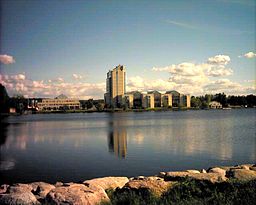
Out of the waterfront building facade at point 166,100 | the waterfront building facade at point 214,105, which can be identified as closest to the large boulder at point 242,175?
the waterfront building facade at point 166,100

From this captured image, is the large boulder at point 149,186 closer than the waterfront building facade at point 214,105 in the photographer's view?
Yes

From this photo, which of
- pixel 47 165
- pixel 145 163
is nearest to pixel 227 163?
pixel 145 163

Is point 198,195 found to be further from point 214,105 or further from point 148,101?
point 214,105

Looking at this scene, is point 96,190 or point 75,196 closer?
point 75,196

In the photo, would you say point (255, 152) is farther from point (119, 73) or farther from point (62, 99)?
point (62, 99)

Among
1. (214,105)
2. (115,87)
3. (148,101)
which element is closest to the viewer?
(115,87)

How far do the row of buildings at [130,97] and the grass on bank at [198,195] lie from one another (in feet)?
436

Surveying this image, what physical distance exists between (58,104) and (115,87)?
118 ft

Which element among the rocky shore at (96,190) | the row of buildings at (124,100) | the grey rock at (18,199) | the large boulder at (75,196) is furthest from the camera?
the row of buildings at (124,100)

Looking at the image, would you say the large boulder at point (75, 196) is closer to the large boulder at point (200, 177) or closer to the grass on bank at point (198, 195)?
the grass on bank at point (198, 195)

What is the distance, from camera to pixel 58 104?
169m

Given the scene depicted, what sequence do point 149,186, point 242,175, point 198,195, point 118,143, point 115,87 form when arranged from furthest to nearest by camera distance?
point 115,87
point 118,143
point 242,175
point 149,186
point 198,195

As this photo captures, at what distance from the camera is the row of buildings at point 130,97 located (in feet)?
477

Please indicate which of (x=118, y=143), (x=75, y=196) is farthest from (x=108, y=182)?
(x=118, y=143)
